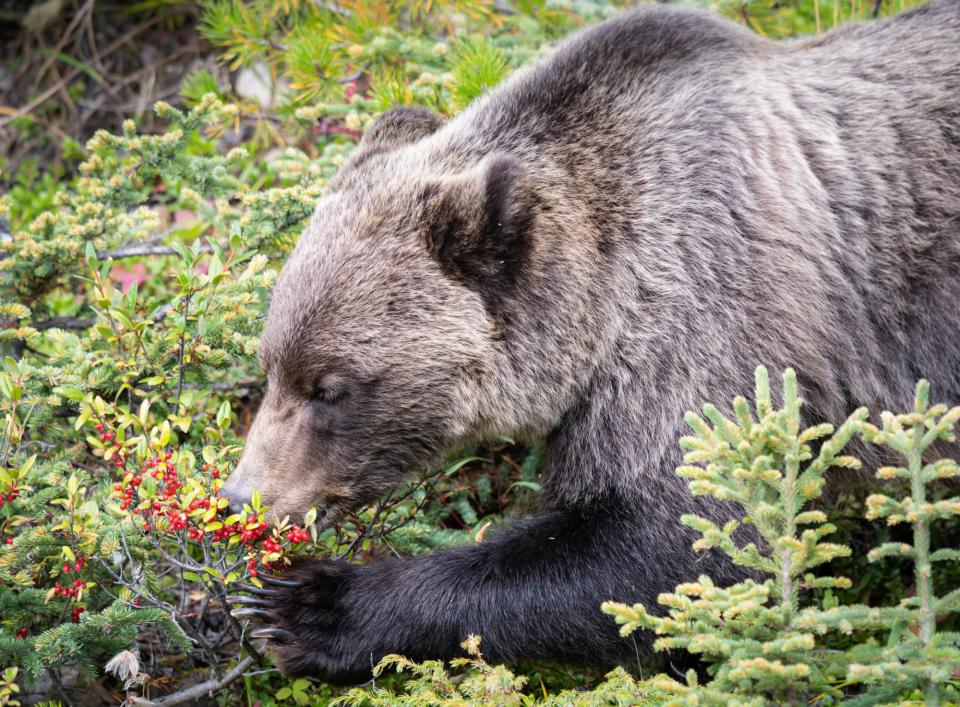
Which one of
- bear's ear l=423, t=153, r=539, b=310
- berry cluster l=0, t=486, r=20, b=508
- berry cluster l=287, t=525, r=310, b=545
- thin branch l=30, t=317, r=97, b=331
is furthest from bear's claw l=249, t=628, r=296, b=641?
thin branch l=30, t=317, r=97, b=331

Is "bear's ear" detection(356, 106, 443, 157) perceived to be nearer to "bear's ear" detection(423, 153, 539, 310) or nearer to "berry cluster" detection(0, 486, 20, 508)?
"bear's ear" detection(423, 153, 539, 310)

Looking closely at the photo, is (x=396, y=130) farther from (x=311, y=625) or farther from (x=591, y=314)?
(x=311, y=625)

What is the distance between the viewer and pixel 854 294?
12.8ft

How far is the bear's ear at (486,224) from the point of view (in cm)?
360

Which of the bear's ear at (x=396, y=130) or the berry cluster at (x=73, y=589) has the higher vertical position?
the bear's ear at (x=396, y=130)

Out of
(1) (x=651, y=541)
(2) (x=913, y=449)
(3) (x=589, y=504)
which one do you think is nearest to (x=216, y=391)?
(3) (x=589, y=504)

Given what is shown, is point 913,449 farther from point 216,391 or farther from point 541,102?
point 216,391

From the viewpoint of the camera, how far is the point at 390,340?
370 cm

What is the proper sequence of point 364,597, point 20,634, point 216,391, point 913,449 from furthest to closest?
point 216,391 < point 364,597 < point 20,634 < point 913,449

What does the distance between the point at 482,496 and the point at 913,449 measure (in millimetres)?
2636

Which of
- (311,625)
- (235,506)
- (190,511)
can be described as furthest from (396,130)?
(311,625)

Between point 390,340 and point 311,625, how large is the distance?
1149 mm

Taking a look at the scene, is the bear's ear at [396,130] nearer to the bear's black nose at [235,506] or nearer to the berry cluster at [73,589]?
the bear's black nose at [235,506]

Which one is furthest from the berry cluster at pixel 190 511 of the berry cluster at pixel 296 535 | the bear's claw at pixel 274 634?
the bear's claw at pixel 274 634
